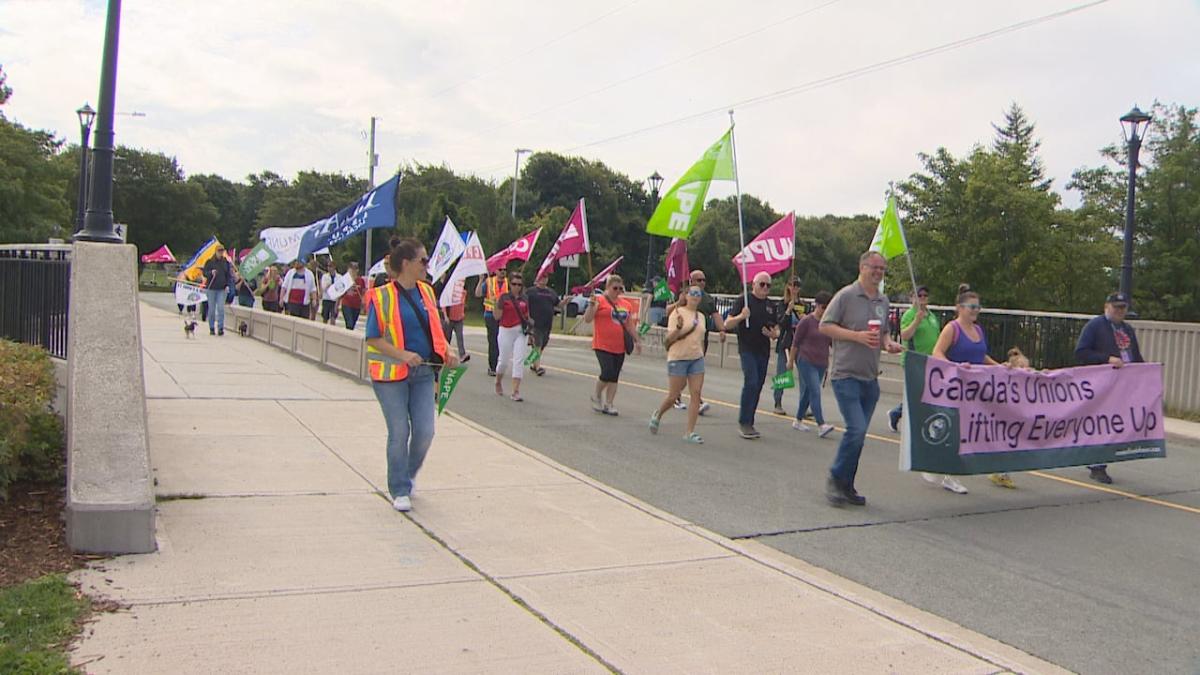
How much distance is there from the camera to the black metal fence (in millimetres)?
7617

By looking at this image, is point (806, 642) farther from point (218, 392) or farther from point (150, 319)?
point (150, 319)

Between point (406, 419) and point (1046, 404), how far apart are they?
17.9 ft

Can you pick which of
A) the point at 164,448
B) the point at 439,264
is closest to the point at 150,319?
the point at 439,264

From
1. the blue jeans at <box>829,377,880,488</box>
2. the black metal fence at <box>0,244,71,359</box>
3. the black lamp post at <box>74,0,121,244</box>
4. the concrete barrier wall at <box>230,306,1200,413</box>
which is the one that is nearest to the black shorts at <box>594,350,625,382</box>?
the concrete barrier wall at <box>230,306,1200,413</box>

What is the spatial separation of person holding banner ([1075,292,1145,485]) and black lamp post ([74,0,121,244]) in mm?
8752

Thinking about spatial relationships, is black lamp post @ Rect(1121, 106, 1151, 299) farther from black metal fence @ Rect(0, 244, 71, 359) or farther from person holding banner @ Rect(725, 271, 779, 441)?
black metal fence @ Rect(0, 244, 71, 359)

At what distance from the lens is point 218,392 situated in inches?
432

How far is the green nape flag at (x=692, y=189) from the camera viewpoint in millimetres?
12414

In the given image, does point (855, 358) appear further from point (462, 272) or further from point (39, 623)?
point (462, 272)

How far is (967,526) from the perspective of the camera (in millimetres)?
7090

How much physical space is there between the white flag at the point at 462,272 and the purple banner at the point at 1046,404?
32.5 ft

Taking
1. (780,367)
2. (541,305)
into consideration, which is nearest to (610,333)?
(780,367)

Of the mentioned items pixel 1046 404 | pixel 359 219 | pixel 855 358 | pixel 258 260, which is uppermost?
pixel 359 219

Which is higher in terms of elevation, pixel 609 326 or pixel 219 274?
pixel 219 274
